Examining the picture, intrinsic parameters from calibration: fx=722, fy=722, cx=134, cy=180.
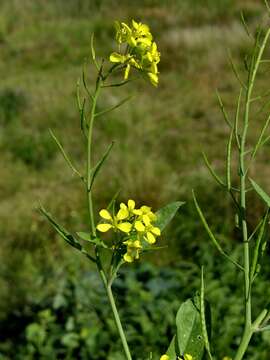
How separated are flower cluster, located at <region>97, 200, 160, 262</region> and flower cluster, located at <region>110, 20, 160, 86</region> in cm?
16

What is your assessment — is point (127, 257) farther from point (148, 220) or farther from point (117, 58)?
point (117, 58)

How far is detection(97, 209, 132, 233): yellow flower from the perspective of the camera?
83 cm

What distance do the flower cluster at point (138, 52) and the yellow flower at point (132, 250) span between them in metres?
0.19

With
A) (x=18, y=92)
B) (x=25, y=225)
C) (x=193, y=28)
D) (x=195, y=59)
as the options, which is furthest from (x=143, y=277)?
(x=193, y=28)

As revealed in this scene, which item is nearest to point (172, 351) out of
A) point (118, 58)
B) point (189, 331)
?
point (189, 331)

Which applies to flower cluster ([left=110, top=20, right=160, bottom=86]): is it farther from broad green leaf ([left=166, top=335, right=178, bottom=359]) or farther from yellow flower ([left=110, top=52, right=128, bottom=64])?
broad green leaf ([left=166, top=335, right=178, bottom=359])

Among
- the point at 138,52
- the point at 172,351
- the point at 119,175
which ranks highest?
the point at 138,52

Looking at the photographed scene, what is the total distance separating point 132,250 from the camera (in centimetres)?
84

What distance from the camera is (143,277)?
9.59 ft

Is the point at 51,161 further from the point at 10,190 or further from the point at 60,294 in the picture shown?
the point at 60,294

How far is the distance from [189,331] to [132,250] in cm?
15

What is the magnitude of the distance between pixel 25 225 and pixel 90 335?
64.6 inches

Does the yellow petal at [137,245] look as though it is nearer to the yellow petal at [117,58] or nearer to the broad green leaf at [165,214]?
the broad green leaf at [165,214]

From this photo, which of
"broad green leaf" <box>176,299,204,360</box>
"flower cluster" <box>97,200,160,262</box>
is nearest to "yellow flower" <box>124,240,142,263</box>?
"flower cluster" <box>97,200,160,262</box>
